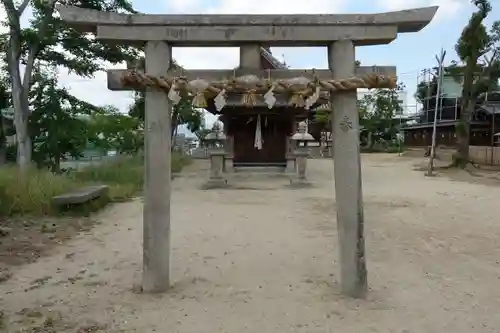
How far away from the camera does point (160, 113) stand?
4.68 metres

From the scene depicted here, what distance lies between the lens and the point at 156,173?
4.73 meters

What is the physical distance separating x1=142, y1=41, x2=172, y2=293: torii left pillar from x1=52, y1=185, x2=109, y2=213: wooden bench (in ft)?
17.0

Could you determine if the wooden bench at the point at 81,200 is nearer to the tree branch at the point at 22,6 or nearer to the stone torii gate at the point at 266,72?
the stone torii gate at the point at 266,72

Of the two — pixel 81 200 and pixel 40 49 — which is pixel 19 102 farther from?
pixel 81 200

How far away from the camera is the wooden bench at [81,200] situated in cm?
934

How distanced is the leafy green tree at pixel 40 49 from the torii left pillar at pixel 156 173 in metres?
10.8

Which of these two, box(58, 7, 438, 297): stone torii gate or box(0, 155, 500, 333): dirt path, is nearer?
box(0, 155, 500, 333): dirt path

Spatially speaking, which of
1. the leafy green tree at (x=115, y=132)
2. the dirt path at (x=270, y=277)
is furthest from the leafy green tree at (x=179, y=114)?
the dirt path at (x=270, y=277)

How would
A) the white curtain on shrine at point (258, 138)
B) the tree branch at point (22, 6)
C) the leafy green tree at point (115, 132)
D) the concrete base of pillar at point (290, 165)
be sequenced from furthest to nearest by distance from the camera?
the leafy green tree at point (115, 132), the concrete base of pillar at point (290, 165), the white curtain on shrine at point (258, 138), the tree branch at point (22, 6)

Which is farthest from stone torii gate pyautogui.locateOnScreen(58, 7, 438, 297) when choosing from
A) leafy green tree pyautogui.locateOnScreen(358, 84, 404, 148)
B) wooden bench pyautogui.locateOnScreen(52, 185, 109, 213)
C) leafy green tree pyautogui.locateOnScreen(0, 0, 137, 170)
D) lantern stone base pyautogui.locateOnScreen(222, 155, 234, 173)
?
leafy green tree pyautogui.locateOnScreen(358, 84, 404, 148)

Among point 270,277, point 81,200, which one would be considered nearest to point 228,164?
point 81,200

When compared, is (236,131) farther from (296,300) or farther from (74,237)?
(296,300)

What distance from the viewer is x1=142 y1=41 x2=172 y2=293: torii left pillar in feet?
15.3

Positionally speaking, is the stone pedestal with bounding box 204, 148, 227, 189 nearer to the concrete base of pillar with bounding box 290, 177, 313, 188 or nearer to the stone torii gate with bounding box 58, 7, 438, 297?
the concrete base of pillar with bounding box 290, 177, 313, 188
